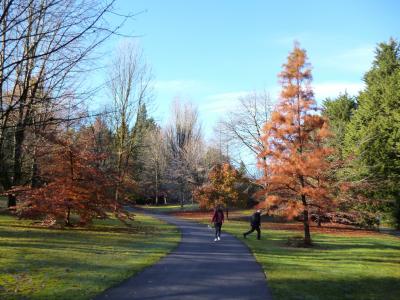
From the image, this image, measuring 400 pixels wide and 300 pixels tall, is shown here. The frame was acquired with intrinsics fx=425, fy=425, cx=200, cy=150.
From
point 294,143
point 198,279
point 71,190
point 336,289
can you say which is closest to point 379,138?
point 294,143

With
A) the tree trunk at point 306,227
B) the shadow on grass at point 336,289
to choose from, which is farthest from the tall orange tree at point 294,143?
the shadow on grass at point 336,289

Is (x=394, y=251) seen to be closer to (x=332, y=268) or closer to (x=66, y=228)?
(x=332, y=268)

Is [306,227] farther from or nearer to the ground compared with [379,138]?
nearer to the ground

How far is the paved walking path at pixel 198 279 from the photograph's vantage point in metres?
8.26

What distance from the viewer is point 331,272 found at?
1205 cm

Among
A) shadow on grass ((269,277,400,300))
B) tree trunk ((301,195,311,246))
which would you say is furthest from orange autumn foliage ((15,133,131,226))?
shadow on grass ((269,277,400,300))

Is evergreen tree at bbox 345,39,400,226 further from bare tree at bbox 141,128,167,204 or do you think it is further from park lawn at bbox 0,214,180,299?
bare tree at bbox 141,128,167,204

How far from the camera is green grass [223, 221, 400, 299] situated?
9445mm

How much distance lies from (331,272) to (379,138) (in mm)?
26862

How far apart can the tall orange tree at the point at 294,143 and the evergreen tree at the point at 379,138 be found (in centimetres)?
1417

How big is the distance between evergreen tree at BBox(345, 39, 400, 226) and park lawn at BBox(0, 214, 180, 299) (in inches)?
861

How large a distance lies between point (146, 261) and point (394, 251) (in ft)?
38.6

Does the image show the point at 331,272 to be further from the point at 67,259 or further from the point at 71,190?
the point at 71,190

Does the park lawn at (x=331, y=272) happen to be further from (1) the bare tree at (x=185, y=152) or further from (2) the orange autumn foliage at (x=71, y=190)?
(1) the bare tree at (x=185, y=152)
